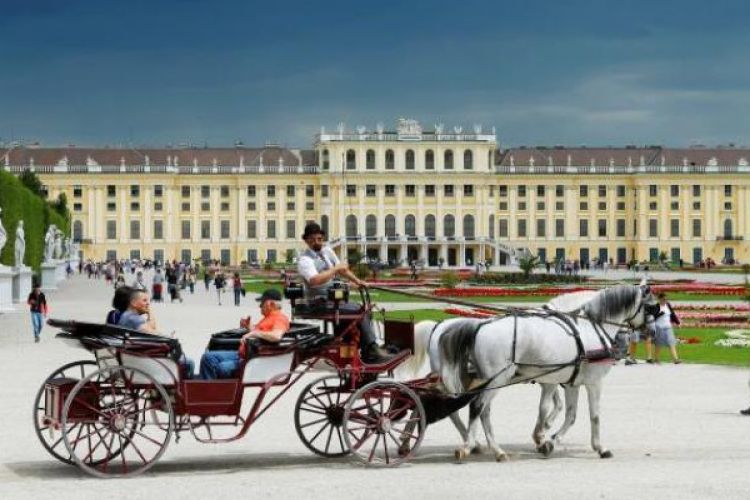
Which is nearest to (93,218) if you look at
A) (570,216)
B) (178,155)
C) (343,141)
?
(178,155)

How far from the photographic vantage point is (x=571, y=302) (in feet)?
30.1

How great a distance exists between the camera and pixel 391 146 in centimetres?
9044

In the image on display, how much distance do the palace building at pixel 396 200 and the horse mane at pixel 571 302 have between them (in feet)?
258

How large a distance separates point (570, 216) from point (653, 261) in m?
6.69

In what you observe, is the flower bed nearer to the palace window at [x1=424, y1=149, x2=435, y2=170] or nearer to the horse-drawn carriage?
the horse-drawn carriage

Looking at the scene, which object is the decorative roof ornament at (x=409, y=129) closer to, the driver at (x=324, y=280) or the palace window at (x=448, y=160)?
the palace window at (x=448, y=160)

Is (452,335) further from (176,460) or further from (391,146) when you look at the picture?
(391,146)

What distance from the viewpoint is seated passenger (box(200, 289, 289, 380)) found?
8.23m

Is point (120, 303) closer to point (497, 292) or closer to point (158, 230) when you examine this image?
point (497, 292)

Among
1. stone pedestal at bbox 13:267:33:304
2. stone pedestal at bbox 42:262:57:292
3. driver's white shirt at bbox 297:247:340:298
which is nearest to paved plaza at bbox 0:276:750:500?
driver's white shirt at bbox 297:247:340:298

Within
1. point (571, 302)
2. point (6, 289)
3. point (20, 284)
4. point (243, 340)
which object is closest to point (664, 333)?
point (571, 302)

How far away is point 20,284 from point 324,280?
25.5 m

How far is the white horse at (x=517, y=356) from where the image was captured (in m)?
8.62

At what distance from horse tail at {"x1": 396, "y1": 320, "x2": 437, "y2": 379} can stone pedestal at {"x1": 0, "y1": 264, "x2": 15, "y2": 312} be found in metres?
19.8
